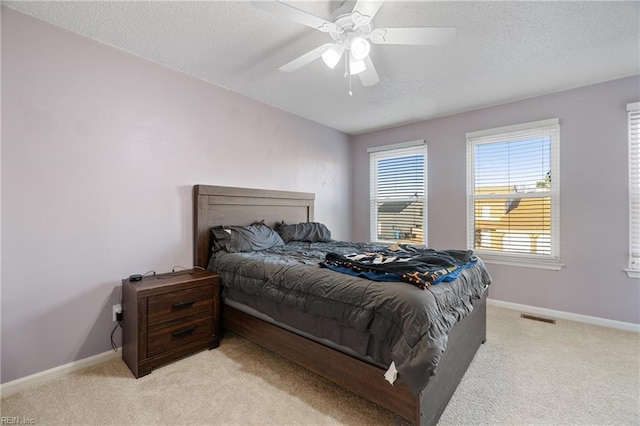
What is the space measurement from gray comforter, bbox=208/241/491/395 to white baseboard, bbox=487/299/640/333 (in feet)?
5.22

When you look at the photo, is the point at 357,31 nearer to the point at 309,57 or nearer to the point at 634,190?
the point at 309,57

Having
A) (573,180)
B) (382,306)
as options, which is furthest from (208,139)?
(573,180)

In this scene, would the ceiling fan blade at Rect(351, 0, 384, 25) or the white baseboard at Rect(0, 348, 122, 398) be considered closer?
the ceiling fan blade at Rect(351, 0, 384, 25)

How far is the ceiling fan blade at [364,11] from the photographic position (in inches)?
58.1

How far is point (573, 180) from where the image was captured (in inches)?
115

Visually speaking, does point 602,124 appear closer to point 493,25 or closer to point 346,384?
point 493,25

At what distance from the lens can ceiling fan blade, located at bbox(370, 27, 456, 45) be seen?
1581mm

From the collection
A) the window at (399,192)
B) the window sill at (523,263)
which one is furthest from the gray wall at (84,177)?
the window sill at (523,263)

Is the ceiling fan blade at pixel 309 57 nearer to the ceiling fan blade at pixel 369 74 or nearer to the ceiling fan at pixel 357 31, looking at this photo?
the ceiling fan at pixel 357 31

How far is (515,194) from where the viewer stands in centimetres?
328

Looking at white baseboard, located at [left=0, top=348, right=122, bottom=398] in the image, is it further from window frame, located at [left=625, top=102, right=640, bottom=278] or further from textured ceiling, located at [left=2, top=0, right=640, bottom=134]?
window frame, located at [left=625, top=102, right=640, bottom=278]

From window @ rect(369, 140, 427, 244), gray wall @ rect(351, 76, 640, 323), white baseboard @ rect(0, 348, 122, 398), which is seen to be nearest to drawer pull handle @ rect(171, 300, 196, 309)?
white baseboard @ rect(0, 348, 122, 398)

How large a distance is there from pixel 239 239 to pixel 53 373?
158cm

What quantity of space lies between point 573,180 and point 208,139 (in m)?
3.91
